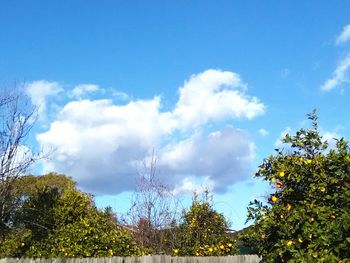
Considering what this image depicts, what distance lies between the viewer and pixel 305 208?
5.33 meters

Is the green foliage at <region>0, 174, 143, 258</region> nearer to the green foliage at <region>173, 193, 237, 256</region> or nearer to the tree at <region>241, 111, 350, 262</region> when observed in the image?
the green foliage at <region>173, 193, 237, 256</region>

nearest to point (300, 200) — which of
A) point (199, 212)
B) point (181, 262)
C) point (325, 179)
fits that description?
point (325, 179)

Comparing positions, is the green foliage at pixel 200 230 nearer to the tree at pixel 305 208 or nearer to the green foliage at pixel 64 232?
the green foliage at pixel 64 232

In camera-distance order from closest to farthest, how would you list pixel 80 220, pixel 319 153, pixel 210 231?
1. pixel 319 153
2. pixel 80 220
3. pixel 210 231

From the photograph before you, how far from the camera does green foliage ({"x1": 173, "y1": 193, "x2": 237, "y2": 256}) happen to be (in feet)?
44.1

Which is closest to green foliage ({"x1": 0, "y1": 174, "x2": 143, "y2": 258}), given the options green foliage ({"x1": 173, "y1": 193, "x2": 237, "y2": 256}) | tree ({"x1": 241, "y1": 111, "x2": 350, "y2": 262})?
green foliage ({"x1": 173, "y1": 193, "x2": 237, "y2": 256})

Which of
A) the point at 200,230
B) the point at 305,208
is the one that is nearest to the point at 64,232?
the point at 200,230

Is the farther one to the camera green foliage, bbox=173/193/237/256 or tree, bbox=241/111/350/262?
green foliage, bbox=173/193/237/256

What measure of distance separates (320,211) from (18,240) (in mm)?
8181

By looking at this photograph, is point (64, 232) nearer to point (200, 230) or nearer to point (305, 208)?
point (200, 230)

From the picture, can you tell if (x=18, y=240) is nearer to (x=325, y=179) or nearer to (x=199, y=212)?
(x=199, y=212)

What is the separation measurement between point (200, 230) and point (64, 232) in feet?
14.7

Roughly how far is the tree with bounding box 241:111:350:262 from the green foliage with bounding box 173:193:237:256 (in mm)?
7513

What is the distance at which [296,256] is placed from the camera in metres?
5.12
